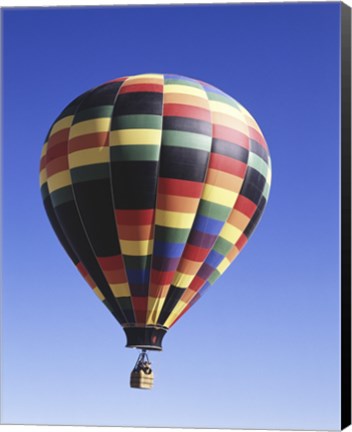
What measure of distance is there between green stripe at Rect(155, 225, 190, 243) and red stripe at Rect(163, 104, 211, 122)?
1470 millimetres

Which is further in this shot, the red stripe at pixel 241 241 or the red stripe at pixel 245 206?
the red stripe at pixel 241 241

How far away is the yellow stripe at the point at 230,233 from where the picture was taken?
1749 centimetres

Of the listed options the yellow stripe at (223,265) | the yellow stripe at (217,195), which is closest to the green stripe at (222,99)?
the yellow stripe at (217,195)

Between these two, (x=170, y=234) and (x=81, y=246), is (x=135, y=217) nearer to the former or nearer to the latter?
(x=170, y=234)

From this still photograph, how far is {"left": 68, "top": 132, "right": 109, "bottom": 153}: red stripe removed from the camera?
17.2m

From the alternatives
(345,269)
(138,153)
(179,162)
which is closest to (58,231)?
(138,153)

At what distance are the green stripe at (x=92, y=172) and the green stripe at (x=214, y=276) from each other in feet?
6.67

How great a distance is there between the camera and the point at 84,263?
17609 millimetres

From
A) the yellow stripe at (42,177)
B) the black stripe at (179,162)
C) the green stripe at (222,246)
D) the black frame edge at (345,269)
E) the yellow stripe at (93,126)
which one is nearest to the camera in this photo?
the black frame edge at (345,269)

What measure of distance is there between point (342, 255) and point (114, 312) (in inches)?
154

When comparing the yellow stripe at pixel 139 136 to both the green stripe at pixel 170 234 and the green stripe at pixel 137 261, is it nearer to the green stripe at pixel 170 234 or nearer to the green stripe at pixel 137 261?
the green stripe at pixel 170 234

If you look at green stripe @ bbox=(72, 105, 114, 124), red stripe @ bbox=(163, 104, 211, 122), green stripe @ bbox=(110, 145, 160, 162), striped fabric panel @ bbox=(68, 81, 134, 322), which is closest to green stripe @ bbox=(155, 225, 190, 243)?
striped fabric panel @ bbox=(68, 81, 134, 322)

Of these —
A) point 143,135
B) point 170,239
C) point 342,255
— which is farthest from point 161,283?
point 342,255

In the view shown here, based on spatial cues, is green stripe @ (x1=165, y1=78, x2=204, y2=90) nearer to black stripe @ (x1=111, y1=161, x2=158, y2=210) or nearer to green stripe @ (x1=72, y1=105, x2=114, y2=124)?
green stripe @ (x1=72, y1=105, x2=114, y2=124)
